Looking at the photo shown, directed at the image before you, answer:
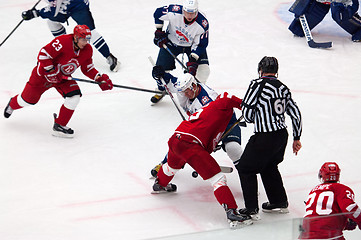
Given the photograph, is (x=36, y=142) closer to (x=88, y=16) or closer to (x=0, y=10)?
(x=88, y=16)

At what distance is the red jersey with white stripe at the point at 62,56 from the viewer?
4.37 m

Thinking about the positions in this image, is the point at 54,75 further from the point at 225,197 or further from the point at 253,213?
the point at 253,213

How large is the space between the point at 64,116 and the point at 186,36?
3.50ft

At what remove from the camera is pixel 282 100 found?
3.43m

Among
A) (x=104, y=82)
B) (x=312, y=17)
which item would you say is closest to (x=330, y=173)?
Result: (x=104, y=82)

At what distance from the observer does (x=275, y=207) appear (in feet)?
12.1

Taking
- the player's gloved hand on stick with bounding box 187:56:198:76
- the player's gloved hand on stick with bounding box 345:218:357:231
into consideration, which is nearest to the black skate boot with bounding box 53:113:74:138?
the player's gloved hand on stick with bounding box 187:56:198:76

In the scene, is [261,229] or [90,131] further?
[90,131]

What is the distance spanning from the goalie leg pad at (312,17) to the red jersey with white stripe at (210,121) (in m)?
2.95

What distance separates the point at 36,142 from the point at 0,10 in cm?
300

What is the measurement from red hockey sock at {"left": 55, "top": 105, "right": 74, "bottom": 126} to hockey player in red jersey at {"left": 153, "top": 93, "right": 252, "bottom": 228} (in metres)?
1.13

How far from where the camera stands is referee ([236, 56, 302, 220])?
11.2ft

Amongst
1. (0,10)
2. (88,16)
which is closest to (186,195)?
(88,16)

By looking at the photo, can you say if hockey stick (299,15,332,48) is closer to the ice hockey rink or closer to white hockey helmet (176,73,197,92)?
the ice hockey rink
